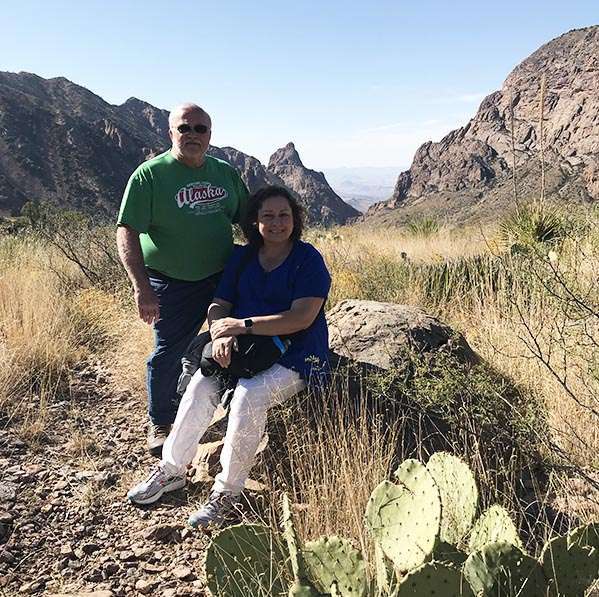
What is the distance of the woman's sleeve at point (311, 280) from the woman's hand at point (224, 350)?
16.8 inches

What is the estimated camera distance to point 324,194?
9538 centimetres

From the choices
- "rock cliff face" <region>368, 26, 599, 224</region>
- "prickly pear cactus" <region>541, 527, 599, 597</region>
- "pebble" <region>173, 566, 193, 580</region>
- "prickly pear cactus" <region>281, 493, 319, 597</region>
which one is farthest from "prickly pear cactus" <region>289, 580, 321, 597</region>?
"rock cliff face" <region>368, 26, 599, 224</region>

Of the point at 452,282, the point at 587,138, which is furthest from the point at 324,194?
the point at 452,282

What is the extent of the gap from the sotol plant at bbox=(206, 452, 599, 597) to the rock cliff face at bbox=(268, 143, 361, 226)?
86.2m

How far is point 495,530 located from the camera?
1928 mm

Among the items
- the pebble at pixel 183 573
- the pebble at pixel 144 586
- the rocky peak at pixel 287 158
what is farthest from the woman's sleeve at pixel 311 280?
the rocky peak at pixel 287 158

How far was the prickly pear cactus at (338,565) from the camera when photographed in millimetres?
1812

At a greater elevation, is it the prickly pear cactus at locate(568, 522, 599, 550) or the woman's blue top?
the woman's blue top

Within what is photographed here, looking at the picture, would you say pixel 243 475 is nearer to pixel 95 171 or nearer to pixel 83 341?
pixel 83 341

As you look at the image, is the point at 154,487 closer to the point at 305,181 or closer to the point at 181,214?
the point at 181,214

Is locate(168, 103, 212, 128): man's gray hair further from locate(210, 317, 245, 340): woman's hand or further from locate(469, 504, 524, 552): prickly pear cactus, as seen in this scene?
locate(469, 504, 524, 552): prickly pear cactus

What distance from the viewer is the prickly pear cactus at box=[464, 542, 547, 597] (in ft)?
5.41

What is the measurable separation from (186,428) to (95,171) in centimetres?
5185

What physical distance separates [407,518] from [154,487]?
1.63 meters
